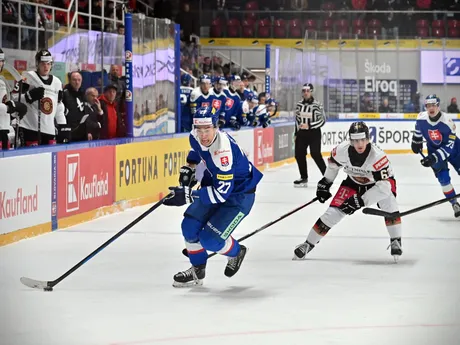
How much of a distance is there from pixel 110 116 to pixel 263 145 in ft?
22.4

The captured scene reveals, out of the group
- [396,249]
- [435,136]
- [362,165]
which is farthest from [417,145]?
[362,165]

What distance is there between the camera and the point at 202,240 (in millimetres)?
6496

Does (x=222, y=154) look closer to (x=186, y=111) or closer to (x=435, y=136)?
(x=435, y=136)

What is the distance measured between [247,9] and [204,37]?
1.90 m

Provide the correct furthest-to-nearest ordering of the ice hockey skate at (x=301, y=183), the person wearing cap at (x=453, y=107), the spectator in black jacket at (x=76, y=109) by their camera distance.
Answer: the person wearing cap at (x=453, y=107), the ice hockey skate at (x=301, y=183), the spectator in black jacket at (x=76, y=109)

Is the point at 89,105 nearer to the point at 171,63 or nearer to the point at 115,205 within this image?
the point at 115,205

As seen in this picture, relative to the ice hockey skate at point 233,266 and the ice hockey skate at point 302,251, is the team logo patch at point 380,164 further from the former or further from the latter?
the ice hockey skate at point 233,266

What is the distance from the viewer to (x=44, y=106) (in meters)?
9.73

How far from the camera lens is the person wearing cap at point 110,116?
1130cm

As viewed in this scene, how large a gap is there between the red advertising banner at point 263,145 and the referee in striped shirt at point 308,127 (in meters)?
1.93

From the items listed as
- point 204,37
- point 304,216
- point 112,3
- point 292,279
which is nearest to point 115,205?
point 304,216

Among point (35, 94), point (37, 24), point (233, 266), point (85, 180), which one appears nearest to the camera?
point (233, 266)

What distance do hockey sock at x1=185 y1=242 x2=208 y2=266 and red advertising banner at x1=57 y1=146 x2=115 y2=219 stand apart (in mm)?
3021

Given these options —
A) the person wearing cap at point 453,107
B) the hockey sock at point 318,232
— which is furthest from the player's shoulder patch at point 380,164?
the person wearing cap at point 453,107
